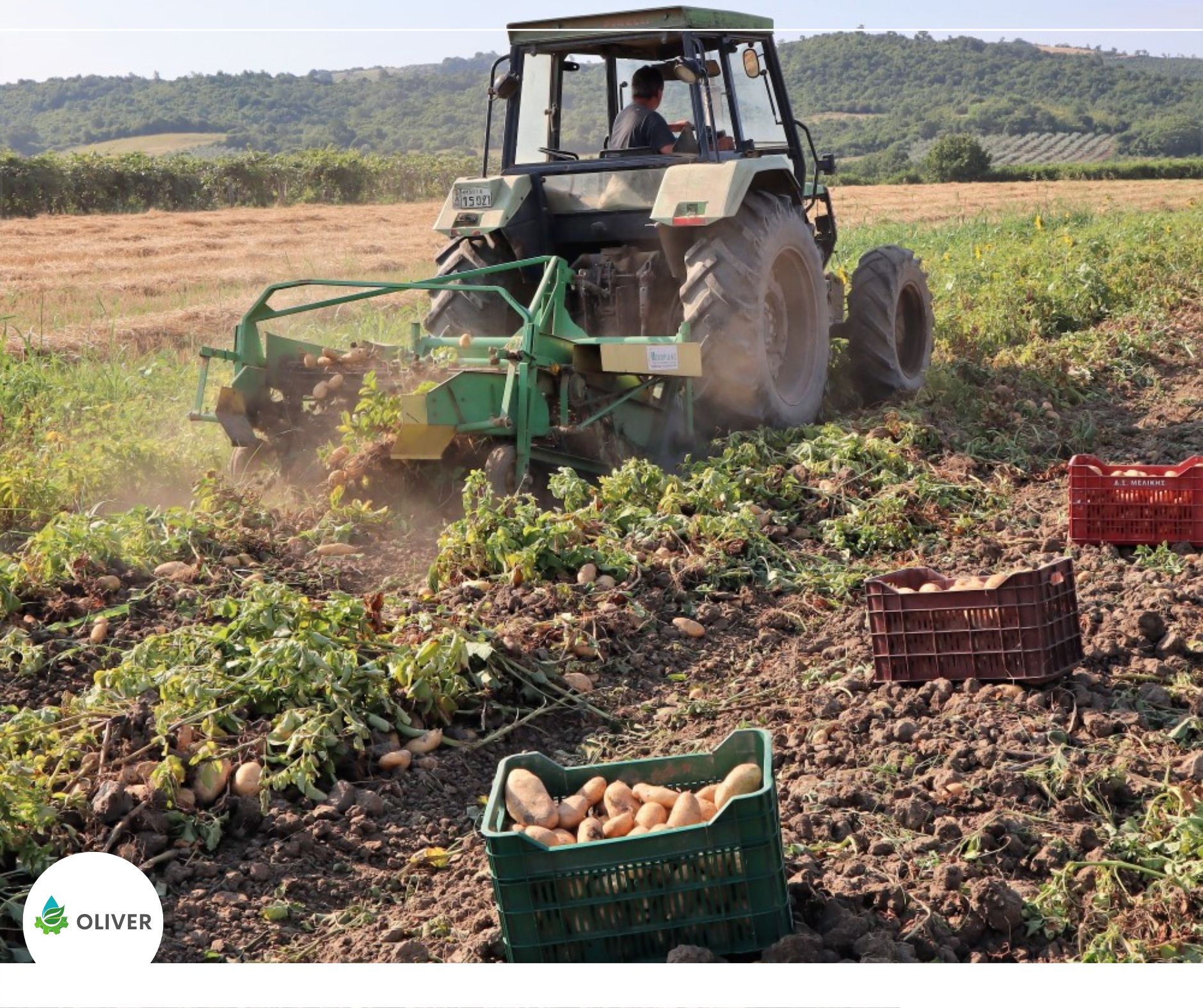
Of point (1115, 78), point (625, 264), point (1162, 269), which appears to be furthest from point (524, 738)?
point (1115, 78)

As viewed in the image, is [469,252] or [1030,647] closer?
[1030,647]

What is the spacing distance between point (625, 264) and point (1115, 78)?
18235 mm

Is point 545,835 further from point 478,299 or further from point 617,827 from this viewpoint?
point 478,299

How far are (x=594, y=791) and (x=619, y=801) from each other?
101mm

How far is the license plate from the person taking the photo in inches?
299

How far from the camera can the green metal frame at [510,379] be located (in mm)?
6250

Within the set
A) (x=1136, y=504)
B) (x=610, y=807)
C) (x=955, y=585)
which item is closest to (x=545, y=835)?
(x=610, y=807)

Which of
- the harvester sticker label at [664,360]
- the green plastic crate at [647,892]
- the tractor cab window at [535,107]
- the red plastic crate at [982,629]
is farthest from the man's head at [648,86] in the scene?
the green plastic crate at [647,892]

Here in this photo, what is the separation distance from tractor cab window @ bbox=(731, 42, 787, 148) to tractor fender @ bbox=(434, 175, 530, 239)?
1374 mm

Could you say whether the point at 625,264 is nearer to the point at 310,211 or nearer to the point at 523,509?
the point at 523,509

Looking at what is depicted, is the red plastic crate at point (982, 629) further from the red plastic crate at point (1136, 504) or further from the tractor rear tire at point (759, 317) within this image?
the tractor rear tire at point (759, 317)

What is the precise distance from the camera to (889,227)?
21234 mm

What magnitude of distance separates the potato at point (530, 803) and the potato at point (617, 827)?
13cm

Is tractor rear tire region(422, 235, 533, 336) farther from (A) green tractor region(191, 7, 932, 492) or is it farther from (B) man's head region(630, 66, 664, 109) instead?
(B) man's head region(630, 66, 664, 109)
